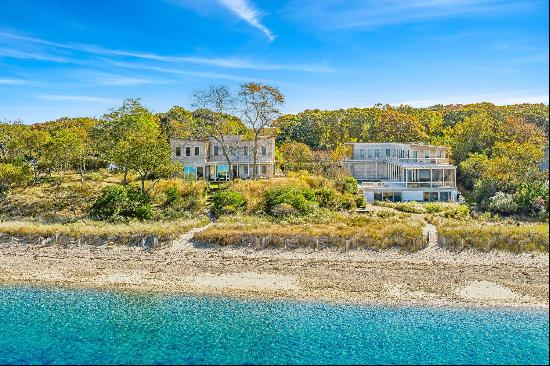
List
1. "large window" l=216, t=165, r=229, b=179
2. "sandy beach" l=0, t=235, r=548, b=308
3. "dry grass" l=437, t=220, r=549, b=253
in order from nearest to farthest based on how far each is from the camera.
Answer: "sandy beach" l=0, t=235, r=548, b=308 → "dry grass" l=437, t=220, r=549, b=253 → "large window" l=216, t=165, r=229, b=179

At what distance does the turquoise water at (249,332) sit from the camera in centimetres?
1325

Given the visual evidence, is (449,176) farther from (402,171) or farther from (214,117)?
(214,117)

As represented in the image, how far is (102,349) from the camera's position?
13.8m

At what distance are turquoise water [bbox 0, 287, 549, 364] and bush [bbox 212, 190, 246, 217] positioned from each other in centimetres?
1032

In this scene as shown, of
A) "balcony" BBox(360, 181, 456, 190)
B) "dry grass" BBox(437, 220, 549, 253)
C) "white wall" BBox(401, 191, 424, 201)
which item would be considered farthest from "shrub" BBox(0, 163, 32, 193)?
"dry grass" BBox(437, 220, 549, 253)

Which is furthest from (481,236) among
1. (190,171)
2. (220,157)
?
(190,171)

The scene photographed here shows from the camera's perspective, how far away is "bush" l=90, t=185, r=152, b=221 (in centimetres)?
2794

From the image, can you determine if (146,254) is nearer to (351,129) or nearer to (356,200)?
(356,200)

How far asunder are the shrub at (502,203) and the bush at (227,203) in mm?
14293

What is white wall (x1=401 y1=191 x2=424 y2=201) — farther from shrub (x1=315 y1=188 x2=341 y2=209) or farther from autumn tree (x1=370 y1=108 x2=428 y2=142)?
autumn tree (x1=370 y1=108 x2=428 y2=142)

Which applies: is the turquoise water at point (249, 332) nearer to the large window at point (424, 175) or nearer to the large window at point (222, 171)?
the large window at point (424, 175)

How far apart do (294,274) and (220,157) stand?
20331mm

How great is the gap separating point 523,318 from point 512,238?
12.6 feet

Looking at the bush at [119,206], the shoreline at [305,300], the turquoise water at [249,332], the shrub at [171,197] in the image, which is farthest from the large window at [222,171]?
the turquoise water at [249,332]
